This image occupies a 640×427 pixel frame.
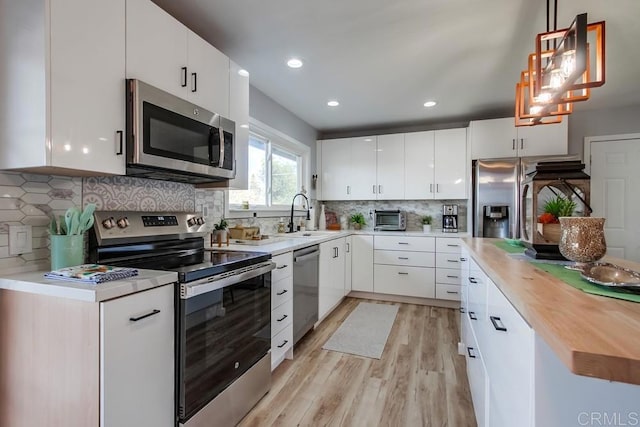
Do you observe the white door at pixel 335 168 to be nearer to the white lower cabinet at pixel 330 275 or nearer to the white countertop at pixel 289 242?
the white countertop at pixel 289 242

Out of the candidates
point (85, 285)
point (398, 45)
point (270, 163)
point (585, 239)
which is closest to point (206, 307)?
point (85, 285)

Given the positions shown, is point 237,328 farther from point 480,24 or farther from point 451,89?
point 451,89

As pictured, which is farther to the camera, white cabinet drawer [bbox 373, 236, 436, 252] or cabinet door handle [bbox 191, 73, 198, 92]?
white cabinet drawer [bbox 373, 236, 436, 252]

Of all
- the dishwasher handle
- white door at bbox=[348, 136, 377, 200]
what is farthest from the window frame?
the dishwasher handle

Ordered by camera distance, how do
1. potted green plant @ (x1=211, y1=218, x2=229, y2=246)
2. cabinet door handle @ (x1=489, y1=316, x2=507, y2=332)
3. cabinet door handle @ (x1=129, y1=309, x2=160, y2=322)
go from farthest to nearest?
potted green plant @ (x1=211, y1=218, x2=229, y2=246) < cabinet door handle @ (x1=129, y1=309, x2=160, y2=322) < cabinet door handle @ (x1=489, y1=316, x2=507, y2=332)

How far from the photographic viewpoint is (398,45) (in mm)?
2271

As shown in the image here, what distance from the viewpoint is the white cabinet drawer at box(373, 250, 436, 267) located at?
377cm

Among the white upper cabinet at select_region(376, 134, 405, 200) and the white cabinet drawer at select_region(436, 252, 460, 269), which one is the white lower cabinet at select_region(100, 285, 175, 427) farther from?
the white upper cabinet at select_region(376, 134, 405, 200)

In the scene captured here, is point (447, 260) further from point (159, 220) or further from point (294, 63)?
point (159, 220)

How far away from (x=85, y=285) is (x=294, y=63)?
219 centimetres

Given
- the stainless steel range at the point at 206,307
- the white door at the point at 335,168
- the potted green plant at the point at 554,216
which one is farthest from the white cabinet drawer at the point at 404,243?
the potted green plant at the point at 554,216

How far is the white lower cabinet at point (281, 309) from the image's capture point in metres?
2.15

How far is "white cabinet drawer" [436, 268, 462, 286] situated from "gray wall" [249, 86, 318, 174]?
2.18m

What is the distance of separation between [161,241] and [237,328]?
27.5 inches
